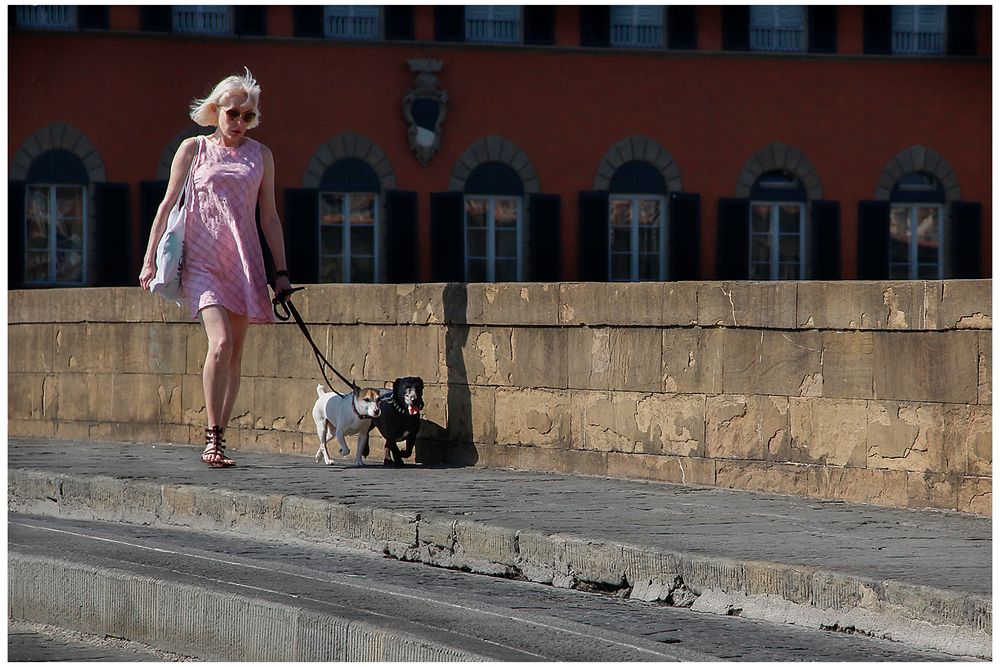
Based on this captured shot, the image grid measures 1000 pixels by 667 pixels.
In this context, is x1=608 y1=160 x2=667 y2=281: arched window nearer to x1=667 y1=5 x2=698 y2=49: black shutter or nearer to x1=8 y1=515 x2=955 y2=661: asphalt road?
x1=667 y1=5 x2=698 y2=49: black shutter

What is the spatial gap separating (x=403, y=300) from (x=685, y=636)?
15.6 ft

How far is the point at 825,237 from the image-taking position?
108ft

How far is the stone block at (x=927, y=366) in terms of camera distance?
25.8 ft

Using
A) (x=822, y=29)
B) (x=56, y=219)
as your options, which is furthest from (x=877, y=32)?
(x=56, y=219)

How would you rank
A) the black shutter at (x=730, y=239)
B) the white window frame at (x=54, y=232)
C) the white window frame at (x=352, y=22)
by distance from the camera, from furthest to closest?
the black shutter at (x=730, y=239), the white window frame at (x=352, y=22), the white window frame at (x=54, y=232)

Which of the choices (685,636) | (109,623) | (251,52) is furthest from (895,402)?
(251,52)

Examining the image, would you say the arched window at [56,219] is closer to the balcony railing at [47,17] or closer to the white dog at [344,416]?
the balcony railing at [47,17]

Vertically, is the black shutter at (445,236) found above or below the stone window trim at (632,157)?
below

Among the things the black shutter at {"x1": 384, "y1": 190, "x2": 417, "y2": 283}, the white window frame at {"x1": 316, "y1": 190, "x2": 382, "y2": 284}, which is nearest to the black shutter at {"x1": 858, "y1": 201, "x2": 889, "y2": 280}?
the black shutter at {"x1": 384, "y1": 190, "x2": 417, "y2": 283}

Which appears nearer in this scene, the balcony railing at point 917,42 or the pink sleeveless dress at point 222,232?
the pink sleeveless dress at point 222,232

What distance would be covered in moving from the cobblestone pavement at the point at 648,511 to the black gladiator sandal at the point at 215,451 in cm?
8

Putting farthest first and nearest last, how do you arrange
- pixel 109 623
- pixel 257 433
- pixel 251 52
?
pixel 251 52, pixel 257 433, pixel 109 623

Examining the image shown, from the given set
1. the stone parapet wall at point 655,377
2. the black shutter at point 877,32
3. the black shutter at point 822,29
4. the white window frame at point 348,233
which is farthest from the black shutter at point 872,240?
the stone parapet wall at point 655,377

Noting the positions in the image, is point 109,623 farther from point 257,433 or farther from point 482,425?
point 257,433
